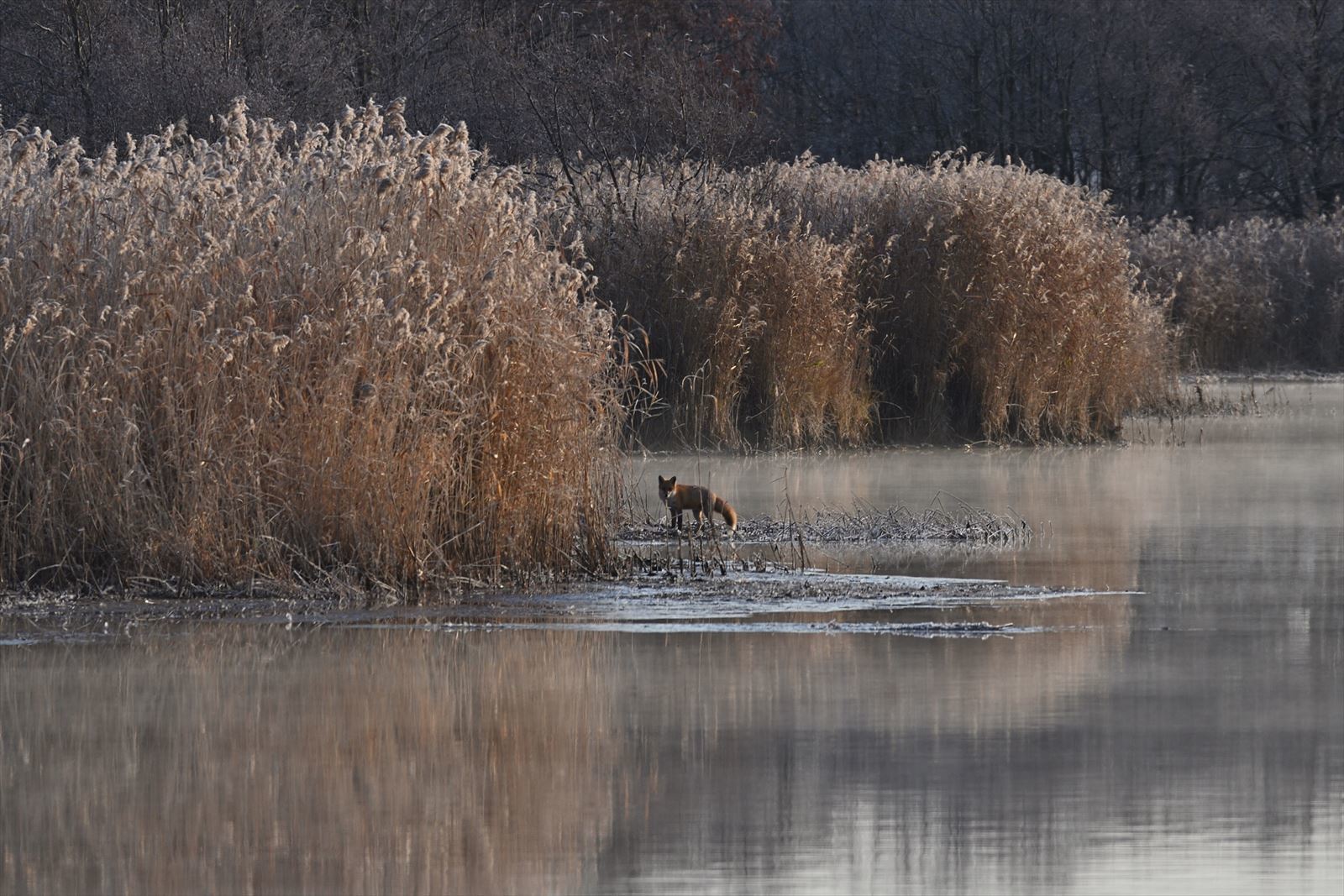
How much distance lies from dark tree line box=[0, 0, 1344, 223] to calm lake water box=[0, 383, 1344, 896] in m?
17.4

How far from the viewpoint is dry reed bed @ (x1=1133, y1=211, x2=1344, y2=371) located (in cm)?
2727

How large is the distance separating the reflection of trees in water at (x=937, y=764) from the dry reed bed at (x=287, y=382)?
72.7 inches

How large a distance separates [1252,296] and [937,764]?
2267 centimetres

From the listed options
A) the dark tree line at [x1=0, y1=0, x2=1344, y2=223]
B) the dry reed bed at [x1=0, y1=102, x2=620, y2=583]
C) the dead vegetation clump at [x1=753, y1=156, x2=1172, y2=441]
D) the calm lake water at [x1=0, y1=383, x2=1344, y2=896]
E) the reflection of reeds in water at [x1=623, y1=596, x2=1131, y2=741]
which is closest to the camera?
the calm lake water at [x1=0, y1=383, x2=1344, y2=896]

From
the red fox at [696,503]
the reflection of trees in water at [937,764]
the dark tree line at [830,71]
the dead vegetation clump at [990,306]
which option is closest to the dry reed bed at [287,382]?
the red fox at [696,503]

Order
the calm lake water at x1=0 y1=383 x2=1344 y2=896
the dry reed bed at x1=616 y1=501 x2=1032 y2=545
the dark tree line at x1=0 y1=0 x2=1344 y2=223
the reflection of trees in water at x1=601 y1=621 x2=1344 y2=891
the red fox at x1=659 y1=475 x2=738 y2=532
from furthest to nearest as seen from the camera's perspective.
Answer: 1. the dark tree line at x1=0 y1=0 x2=1344 y2=223
2. the dry reed bed at x1=616 y1=501 x2=1032 y2=545
3. the red fox at x1=659 y1=475 x2=738 y2=532
4. the reflection of trees in water at x1=601 y1=621 x2=1344 y2=891
5. the calm lake water at x1=0 y1=383 x2=1344 y2=896

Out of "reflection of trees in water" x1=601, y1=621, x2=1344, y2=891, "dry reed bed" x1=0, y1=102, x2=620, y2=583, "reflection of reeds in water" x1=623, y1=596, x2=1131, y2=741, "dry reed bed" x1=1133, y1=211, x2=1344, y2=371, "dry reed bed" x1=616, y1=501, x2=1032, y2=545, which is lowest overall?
"reflection of trees in water" x1=601, y1=621, x2=1344, y2=891

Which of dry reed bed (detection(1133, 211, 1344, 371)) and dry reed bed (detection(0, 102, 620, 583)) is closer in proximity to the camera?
dry reed bed (detection(0, 102, 620, 583))

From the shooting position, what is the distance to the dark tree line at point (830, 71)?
27453mm

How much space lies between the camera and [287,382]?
9.27 m

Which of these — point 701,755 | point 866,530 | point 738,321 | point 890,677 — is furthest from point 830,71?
point 701,755

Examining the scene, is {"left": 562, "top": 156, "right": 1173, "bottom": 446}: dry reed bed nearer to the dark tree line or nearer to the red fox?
the red fox

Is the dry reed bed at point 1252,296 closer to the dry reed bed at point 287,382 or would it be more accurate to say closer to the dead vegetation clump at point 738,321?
the dead vegetation clump at point 738,321

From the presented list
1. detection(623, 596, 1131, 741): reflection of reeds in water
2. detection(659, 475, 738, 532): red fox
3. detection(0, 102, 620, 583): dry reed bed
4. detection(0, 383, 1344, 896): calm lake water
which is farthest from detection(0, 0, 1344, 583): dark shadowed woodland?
detection(623, 596, 1131, 741): reflection of reeds in water
